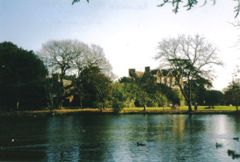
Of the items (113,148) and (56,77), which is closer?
(113,148)

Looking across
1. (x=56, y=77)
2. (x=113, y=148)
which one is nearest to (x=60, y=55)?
(x=56, y=77)

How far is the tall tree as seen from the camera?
80.1m

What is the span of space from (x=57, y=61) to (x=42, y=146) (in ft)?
174

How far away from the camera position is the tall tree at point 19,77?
8006 centimetres

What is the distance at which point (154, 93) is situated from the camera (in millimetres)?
88938

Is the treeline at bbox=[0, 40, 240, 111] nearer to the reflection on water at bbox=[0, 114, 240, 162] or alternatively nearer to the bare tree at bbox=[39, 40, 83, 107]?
the bare tree at bbox=[39, 40, 83, 107]

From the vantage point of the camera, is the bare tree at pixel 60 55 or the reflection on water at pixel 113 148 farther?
the bare tree at pixel 60 55

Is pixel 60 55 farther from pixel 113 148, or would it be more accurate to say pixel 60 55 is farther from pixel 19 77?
pixel 113 148

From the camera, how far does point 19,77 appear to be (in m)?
81.1

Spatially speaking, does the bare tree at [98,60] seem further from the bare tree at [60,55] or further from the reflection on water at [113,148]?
the reflection on water at [113,148]

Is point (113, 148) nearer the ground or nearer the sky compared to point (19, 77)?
A: nearer the ground

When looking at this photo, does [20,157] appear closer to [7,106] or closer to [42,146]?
[42,146]

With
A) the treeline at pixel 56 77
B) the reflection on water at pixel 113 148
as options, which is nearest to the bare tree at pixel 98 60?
the treeline at pixel 56 77

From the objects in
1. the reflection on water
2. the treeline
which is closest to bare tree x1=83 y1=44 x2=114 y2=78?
the treeline
